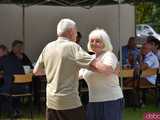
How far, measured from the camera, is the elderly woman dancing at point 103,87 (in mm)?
5148

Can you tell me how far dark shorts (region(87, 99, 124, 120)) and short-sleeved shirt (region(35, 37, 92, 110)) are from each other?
0.74ft

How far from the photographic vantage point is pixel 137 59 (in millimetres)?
11094

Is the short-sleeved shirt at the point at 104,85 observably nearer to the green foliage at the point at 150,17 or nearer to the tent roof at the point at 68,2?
the tent roof at the point at 68,2

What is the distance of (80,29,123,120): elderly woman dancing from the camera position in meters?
5.15

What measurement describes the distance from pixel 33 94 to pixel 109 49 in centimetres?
484

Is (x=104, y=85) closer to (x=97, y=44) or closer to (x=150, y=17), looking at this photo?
(x=97, y=44)

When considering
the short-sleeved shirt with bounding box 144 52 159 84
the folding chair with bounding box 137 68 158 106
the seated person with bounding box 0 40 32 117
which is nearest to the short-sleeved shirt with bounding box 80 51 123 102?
the seated person with bounding box 0 40 32 117

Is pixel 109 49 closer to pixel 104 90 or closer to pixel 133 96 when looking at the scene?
pixel 104 90

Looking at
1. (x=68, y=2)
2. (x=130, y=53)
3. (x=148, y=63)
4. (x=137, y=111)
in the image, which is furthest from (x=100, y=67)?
(x=68, y=2)

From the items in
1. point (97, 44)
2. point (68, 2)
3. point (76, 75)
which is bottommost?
point (76, 75)

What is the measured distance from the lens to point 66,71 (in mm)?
5023

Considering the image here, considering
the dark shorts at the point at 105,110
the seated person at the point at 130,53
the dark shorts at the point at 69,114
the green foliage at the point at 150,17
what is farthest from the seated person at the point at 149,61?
the green foliage at the point at 150,17

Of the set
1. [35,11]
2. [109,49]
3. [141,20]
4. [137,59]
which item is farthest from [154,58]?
[141,20]

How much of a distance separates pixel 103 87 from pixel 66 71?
1.35 feet
